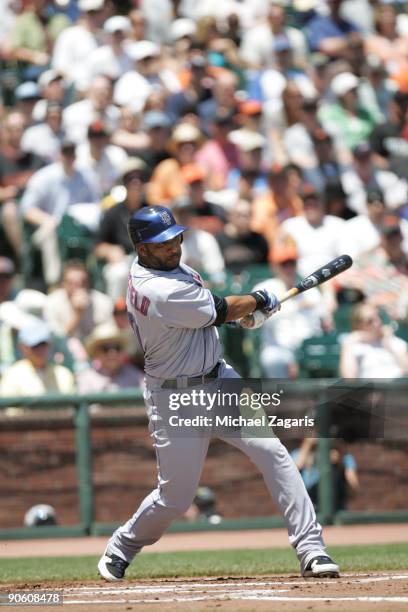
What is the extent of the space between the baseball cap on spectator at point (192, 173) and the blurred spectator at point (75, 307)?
152 cm

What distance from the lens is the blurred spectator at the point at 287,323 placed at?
36.3 ft

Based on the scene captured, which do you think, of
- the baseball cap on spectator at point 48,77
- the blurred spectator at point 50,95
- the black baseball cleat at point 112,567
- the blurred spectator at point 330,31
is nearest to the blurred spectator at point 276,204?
the blurred spectator at point 50,95

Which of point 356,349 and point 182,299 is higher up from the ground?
point 182,299

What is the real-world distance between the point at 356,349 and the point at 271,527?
1.55 metres

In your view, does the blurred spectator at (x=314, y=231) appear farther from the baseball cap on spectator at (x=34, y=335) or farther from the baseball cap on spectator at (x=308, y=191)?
the baseball cap on spectator at (x=34, y=335)

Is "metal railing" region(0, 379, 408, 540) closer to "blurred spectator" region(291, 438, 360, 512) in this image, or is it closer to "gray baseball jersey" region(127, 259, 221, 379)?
"blurred spectator" region(291, 438, 360, 512)

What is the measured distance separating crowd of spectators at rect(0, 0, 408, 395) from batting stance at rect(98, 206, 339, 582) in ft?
Result: 12.9

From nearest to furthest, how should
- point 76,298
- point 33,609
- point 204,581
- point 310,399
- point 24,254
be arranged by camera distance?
point 33,609 → point 204,581 → point 310,399 → point 76,298 → point 24,254

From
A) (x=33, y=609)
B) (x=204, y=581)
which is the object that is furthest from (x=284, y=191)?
(x=33, y=609)

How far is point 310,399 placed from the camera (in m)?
10.5

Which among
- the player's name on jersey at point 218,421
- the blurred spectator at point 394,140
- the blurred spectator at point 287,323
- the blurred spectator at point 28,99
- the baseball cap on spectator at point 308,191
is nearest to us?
the player's name on jersey at point 218,421

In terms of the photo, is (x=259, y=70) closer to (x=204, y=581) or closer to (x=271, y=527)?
(x=271, y=527)

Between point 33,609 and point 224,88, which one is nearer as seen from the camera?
point 33,609

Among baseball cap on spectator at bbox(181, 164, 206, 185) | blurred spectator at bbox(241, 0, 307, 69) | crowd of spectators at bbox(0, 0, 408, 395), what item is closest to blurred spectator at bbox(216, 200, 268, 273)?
crowd of spectators at bbox(0, 0, 408, 395)
